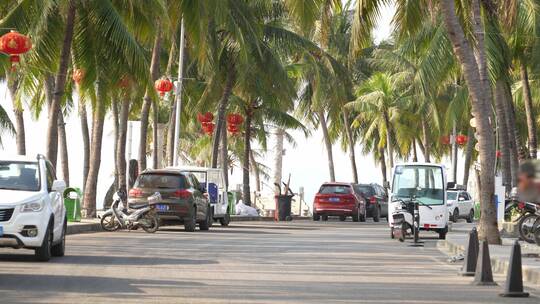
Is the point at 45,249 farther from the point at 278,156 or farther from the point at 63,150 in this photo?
the point at 278,156

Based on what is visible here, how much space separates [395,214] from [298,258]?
31.2ft

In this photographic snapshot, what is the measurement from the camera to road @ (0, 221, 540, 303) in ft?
41.5

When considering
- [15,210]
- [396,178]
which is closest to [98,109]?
[396,178]

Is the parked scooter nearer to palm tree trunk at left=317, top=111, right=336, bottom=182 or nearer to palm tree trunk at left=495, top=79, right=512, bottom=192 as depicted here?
palm tree trunk at left=495, top=79, right=512, bottom=192

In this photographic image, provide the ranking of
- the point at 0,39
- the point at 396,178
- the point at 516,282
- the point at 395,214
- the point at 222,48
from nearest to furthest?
the point at 516,282 < the point at 0,39 < the point at 395,214 < the point at 396,178 < the point at 222,48

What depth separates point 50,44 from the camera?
30.0 meters

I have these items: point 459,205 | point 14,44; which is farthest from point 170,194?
point 459,205

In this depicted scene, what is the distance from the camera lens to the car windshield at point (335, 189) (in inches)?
1983

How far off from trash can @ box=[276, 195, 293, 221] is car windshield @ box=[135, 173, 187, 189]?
60.8 ft

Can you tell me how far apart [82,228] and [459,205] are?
1258 inches

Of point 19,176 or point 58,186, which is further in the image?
point 19,176

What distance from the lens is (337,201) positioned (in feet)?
166

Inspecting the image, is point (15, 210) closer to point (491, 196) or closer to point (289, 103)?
point (491, 196)

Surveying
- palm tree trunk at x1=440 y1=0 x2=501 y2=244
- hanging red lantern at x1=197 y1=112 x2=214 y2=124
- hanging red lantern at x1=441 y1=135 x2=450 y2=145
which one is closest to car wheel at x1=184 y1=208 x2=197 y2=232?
palm tree trunk at x1=440 y1=0 x2=501 y2=244
